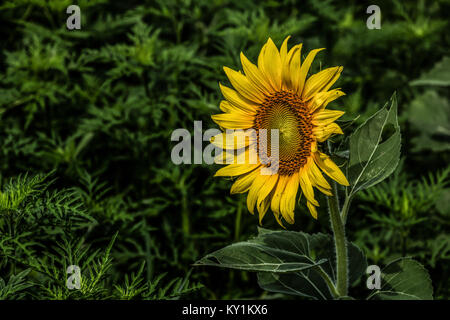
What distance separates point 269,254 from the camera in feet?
3.93

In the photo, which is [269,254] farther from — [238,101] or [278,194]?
[238,101]

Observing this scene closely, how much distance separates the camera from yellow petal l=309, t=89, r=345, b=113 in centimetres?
102

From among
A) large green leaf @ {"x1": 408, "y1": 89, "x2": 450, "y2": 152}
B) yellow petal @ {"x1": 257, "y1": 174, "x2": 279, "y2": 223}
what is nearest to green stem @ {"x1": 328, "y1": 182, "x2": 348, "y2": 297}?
yellow petal @ {"x1": 257, "y1": 174, "x2": 279, "y2": 223}

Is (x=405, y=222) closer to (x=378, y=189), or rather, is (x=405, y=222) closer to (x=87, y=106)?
(x=378, y=189)

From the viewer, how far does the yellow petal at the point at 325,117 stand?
101 centimetres

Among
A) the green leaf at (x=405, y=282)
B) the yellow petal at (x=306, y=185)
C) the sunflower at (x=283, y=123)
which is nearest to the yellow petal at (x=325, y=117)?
the sunflower at (x=283, y=123)

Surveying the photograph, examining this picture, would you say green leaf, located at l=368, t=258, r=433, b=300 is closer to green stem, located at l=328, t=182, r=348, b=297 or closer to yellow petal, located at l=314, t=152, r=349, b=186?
green stem, located at l=328, t=182, r=348, b=297

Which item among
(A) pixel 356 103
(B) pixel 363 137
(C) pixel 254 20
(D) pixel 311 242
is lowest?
(D) pixel 311 242

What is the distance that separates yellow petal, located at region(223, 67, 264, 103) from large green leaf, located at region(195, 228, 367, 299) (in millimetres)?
321

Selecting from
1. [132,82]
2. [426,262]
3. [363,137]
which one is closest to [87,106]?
[132,82]

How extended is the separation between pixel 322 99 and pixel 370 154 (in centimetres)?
24

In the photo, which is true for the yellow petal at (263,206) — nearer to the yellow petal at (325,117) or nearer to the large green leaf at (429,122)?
the yellow petal at (325,117)

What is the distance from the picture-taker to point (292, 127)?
1.14 meters

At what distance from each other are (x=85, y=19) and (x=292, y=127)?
1.14 m
